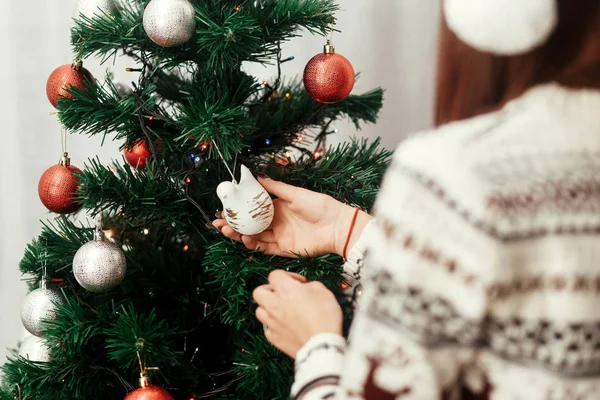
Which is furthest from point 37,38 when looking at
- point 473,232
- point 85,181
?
point 473,232

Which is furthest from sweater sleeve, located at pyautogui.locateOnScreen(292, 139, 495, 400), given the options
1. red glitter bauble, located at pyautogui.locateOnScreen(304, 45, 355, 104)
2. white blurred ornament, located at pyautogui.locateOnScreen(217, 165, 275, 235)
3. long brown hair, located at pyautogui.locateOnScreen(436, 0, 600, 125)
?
red glitter bauble, located at pyautogui.locateOnScreen(304, 45, 355, 104)

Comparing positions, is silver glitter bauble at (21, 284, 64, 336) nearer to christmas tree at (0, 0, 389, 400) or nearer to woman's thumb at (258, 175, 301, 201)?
christmas tree at (0, 0, 389, 400)

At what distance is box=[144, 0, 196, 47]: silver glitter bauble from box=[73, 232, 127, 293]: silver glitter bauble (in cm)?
26

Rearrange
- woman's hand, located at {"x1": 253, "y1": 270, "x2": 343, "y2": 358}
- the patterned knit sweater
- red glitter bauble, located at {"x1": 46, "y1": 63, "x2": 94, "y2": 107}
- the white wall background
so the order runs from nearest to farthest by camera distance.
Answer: the patterned knit sweater < woman's hand, located at {"x1": 253, "y1": 270, "x2": 343, "y2": 358} < red glitter bauble, located at {"x1": 46, "y1": 63, "x2": 94, "y2": 107} < the white wall background

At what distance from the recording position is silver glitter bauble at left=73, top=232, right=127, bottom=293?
0.76 m

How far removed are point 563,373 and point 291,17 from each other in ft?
1.66

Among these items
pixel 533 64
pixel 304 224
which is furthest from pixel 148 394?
pixel 533 64

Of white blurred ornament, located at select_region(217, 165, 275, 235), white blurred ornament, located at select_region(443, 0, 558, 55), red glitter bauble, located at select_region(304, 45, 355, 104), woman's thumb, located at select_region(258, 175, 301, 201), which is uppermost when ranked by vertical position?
red glitter bauble, located at select_region(304, 45, 355, 104)

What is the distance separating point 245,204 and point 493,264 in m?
0.35

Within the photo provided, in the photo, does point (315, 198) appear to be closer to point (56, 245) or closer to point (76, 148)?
point (56, 245)

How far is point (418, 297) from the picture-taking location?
0.43 m

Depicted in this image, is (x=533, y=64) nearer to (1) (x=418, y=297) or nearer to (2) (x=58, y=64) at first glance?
(1) (x=418, y=297)

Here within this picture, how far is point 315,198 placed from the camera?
0.80 metres

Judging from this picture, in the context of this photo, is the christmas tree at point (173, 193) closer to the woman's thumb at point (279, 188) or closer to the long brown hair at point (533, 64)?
the woman's thumb at point (279, 188)
